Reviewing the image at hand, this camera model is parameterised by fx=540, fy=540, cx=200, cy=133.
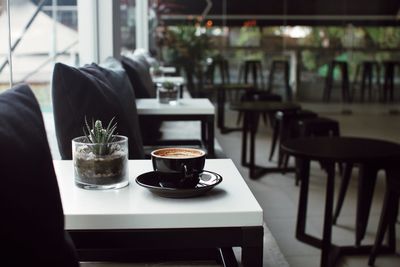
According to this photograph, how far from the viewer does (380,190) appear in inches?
174

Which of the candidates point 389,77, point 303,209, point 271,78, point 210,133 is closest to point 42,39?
point 210,133

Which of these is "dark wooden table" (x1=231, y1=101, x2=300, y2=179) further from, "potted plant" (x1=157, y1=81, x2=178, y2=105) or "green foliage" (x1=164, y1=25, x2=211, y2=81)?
"green foliage" (x1=164, y1=25, x2=211, y2=81)

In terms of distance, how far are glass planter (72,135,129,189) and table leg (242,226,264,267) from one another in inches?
14.7

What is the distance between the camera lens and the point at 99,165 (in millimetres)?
1334

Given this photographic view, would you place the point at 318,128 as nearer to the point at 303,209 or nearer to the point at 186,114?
the point at 303,209

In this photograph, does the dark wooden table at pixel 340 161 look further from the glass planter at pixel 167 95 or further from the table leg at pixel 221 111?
the table leg at pixel 221 111

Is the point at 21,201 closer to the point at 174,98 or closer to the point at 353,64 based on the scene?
the point at 174,98

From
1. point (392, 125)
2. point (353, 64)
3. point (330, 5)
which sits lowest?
point (392, 125)

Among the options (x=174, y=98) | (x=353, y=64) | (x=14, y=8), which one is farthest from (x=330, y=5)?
(x=14, y=8)

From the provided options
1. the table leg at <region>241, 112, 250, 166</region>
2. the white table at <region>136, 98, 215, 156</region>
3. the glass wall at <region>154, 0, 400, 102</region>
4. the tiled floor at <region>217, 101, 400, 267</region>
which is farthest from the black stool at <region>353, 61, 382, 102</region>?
the white table at <region>136, 98, 215, 156</region>

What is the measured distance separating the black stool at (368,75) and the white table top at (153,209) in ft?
31.2

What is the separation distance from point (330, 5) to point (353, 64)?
1.23m

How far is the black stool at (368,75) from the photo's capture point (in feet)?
33.7

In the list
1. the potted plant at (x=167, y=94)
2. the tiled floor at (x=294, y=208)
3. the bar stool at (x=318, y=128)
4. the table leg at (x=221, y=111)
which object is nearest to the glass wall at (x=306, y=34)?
the table leg at (x=221, y=111)
